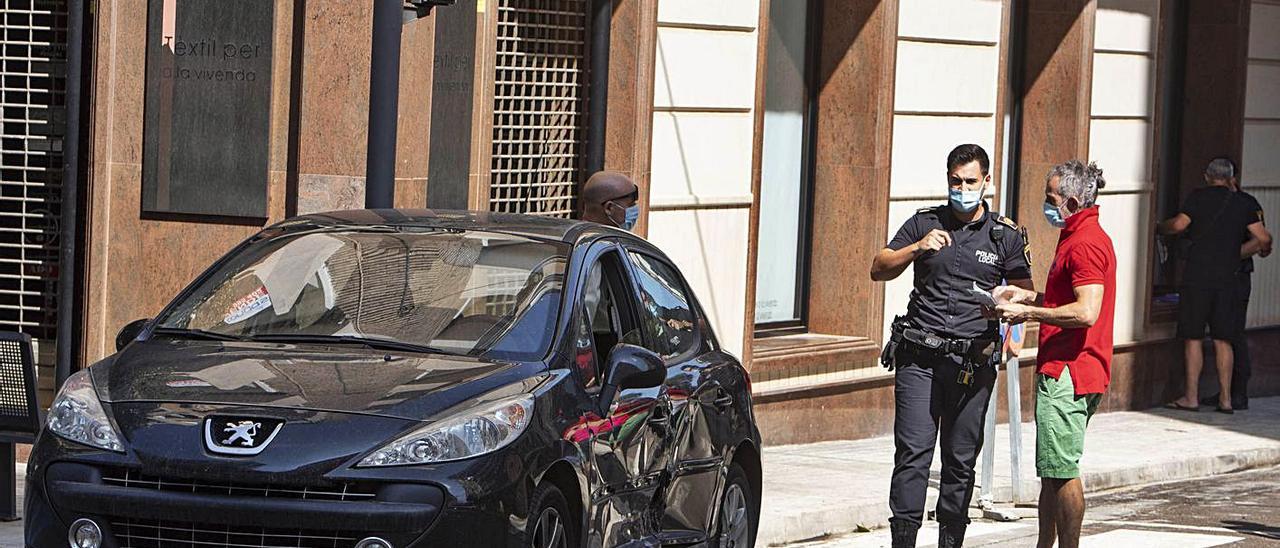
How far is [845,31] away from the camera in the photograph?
15.3 m

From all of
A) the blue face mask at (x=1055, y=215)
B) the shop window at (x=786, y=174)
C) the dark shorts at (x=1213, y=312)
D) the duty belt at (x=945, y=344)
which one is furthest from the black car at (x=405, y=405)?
the dark shorts at (x=1213, y=312)

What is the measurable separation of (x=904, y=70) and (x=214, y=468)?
1020 cm

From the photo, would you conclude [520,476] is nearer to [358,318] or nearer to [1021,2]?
[358,318]

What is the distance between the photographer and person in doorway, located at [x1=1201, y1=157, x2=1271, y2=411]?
1809 cm

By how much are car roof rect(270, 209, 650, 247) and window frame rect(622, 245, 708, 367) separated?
14 centimetres

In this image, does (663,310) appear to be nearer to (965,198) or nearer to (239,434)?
(965,198)

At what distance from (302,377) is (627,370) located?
1.09 metres

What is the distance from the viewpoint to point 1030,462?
13953mm

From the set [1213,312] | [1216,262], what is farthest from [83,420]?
[1213,312]

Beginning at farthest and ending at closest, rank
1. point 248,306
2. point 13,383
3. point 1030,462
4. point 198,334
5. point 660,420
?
point 1030,462
point 13,383
point 660,420
point 248,306
point 198,334

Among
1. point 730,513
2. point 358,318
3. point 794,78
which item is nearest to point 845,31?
point 794,78

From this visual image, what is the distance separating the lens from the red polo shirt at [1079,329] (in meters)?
8.97

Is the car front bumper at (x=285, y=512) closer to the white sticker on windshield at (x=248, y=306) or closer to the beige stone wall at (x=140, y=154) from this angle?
the white sticker on windshield at (x=248, y=306)

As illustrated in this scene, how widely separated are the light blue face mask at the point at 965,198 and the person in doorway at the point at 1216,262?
937 centimetres
